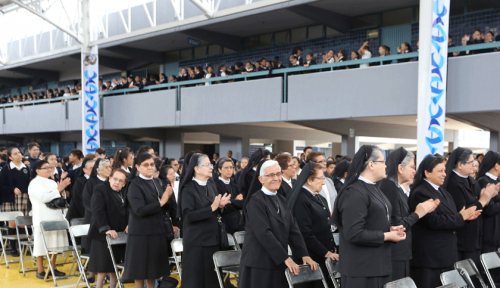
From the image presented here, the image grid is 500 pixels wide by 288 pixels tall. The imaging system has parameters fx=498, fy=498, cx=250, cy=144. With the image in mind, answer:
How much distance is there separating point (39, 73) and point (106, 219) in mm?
22122

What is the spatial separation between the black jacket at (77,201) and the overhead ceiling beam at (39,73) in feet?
65.1

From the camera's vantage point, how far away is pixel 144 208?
5.56 metres

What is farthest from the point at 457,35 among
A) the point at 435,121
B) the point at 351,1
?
the point at 435,121

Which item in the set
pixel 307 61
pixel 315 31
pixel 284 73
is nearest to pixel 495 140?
pixel 307 61

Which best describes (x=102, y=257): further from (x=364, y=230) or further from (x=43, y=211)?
(x=364, y=230)

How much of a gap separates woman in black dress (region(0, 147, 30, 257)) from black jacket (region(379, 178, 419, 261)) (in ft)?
23.2

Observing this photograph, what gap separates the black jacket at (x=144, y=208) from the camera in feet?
18.3

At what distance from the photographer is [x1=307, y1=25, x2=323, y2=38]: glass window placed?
16.9 meters

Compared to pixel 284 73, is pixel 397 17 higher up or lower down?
higher up

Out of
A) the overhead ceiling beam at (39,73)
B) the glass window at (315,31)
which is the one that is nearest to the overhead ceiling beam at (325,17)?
the glass window at (315,31)

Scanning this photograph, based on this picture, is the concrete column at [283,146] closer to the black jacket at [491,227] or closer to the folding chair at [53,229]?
the folding chair at [53,229]

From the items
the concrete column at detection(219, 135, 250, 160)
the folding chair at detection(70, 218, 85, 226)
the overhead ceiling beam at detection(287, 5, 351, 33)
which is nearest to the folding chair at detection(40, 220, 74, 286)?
the folding chair at detection(70, 218, 85, 226)

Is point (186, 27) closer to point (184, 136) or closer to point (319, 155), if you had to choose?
point (184, 136)

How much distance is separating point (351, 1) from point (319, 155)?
8564 millimetres
